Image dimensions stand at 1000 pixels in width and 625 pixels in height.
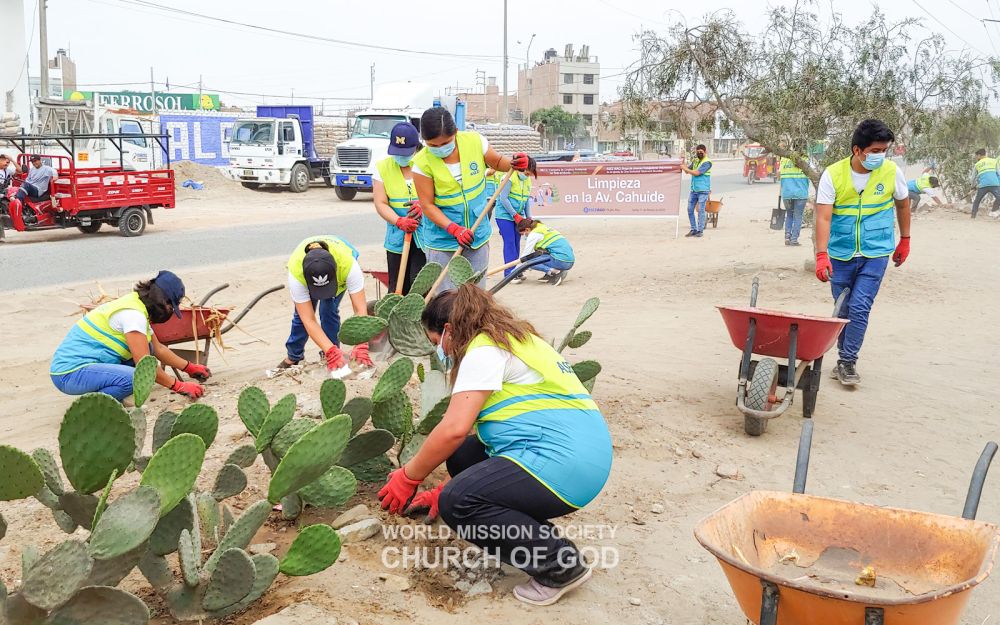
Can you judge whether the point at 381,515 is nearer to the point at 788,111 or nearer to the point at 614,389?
the point at 614,389

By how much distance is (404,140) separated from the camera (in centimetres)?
619

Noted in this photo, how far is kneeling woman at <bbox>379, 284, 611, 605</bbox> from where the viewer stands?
9.88 ft

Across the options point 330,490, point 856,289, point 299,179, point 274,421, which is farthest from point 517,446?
A: point 299,179

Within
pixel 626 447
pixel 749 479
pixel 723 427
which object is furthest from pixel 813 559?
pixel 723 427

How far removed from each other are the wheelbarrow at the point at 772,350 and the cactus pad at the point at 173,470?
Result: 305 centimetres

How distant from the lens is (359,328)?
13.9ft

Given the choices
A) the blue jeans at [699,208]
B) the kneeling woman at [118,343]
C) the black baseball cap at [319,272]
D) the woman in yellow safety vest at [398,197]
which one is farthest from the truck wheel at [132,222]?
the black baseball cap at [319,272]

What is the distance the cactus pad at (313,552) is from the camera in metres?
2.81

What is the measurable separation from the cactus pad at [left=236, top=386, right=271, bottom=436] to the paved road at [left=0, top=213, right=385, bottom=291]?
7.54 m

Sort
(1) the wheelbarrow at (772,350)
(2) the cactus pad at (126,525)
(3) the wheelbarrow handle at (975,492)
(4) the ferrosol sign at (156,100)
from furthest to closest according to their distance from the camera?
(4) the ferrosol sign at (156,100), (1) the wheelbarrow at (772,350), (3) the wheelbarrow handle at (975,492), (2) the cactus pad at (126,525)

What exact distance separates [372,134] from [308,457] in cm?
2131

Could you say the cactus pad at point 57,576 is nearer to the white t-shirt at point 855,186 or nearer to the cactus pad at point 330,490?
the cactus pad at point 330,490

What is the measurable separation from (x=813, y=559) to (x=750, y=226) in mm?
14135

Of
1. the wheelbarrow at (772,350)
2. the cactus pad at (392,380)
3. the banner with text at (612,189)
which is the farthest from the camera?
the banner with text at (612,189)
